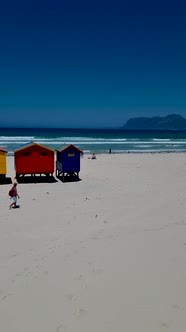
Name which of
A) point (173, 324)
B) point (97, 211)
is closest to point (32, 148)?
point (97, 211)

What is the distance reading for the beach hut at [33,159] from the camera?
16469mm

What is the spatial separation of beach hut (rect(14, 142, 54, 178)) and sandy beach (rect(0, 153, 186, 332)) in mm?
4476

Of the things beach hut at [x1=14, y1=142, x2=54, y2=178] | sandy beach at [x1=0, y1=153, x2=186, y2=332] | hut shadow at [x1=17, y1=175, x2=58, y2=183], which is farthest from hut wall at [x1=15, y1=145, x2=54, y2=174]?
sandy beach at [x1=0, y1=153, x2=186, y2=332]

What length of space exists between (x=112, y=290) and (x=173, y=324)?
1.20 m

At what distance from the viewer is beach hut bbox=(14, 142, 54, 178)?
648 inches

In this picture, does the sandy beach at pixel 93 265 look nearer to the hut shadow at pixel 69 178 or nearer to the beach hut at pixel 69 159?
the beach hut at pixel 69 159

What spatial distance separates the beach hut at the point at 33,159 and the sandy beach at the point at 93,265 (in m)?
4.48

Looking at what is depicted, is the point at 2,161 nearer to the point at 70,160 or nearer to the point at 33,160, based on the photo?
the point at 33,160

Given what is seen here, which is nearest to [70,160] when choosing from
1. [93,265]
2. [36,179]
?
[36,179]

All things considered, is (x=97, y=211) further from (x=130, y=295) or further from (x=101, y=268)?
(x=130, y=295)

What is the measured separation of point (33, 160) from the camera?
54.9 feet

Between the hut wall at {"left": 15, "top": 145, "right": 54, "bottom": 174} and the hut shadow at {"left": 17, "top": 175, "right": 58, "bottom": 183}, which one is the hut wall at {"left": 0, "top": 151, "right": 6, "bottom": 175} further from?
the hut shadow at {"left": 17, "top": 175, "right": 58, "bottom": 183}

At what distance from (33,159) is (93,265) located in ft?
35.8

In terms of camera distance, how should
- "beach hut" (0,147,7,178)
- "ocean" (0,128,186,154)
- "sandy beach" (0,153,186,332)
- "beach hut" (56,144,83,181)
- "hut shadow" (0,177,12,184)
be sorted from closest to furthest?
"sandy beach" (0,153,186,332)
"beach hut" (0,147,7,178)
"hut shadow" (0,177,12,184)
"beach hut" (56,144,83,181)
"ocean" (0,128,186,154)
